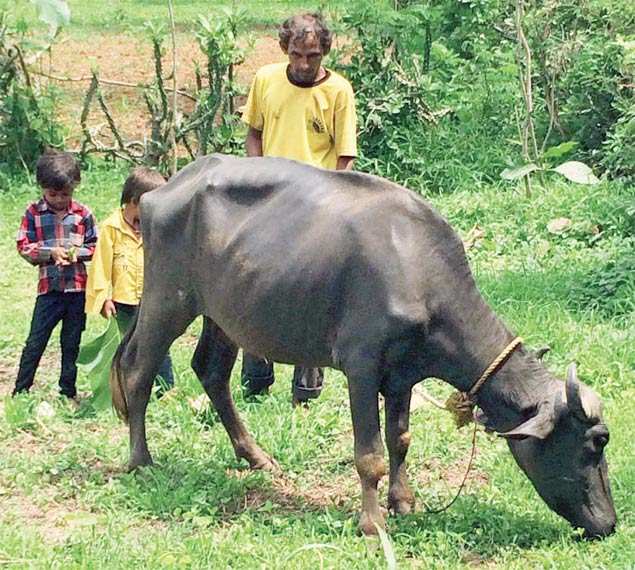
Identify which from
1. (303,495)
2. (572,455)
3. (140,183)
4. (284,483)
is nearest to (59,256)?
(140,183)

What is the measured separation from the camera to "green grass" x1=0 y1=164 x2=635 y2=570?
5023mm

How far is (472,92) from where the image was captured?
12.3 meters

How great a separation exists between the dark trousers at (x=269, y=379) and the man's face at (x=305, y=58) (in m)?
1.49

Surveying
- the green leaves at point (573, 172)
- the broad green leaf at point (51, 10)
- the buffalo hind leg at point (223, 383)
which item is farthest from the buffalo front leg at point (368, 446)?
the green leaves at point (573, 172)

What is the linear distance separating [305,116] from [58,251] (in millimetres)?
1490

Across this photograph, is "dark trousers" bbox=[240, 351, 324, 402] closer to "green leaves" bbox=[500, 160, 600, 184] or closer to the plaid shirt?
the plaid shirt

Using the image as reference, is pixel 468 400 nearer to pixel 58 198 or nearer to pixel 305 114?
pixel 305 114

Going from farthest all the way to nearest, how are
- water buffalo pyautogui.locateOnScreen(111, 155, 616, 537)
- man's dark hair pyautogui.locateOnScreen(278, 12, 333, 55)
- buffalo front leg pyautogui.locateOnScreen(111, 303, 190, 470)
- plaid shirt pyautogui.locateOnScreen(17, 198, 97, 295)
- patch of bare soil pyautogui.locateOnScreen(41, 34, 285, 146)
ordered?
patch of bare soil pyautogui.locateOnScreen(41, 34, 285, 146)
plaid shirt pyautogui.locateOnScreen(17, 198, 97, 295)
man's dark hair pyautogui.locateOnScreen(278, 12, 333, 55)
buffalo front leg pyautogui.locateOnScreen(111, 303, 190, 470)
water buffalo pyautogui.locateOnScreen(111, 155, 616, 537)

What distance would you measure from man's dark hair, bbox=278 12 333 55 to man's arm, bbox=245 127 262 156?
0.58m

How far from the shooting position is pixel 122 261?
686 cm

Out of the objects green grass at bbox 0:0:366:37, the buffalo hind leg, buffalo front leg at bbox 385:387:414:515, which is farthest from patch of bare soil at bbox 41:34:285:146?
buffalo front leg at bbox 385:387:414:515

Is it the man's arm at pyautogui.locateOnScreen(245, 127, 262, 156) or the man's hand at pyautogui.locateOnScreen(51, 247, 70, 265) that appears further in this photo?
the man's arm at pyautogui.locateOnScreen(245, 127, 262, 156)

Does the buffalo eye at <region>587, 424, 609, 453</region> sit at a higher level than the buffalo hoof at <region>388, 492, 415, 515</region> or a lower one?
higher

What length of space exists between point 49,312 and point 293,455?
5.51ft
